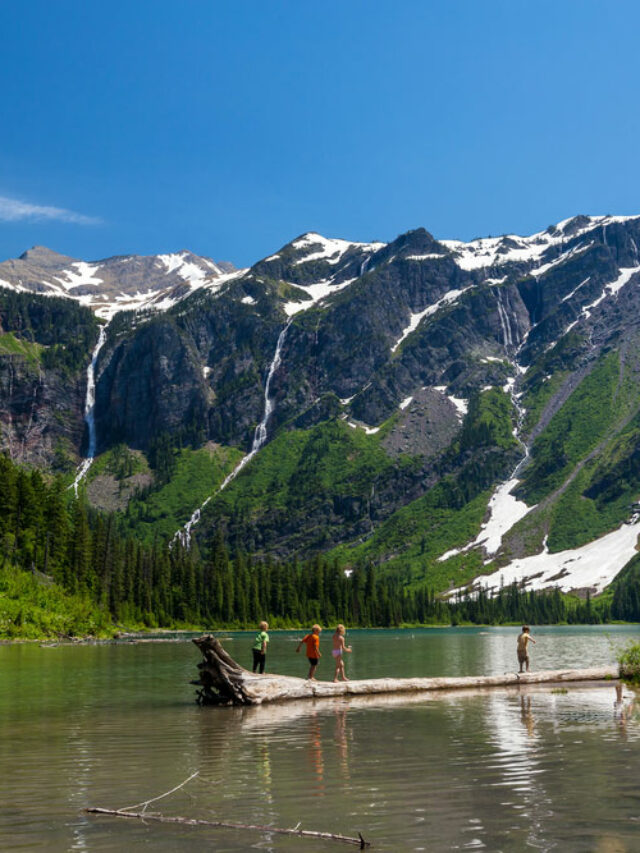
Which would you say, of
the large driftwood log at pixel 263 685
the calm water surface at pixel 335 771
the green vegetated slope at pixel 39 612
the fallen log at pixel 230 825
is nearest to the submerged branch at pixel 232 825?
the fallen log at pixel 230 825

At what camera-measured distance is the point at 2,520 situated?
408ft

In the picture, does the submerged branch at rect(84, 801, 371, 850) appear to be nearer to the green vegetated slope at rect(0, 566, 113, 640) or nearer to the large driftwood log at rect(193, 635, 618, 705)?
the large driftwood log at rect(193, 635, 618, 705)

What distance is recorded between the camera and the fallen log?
13.3 metres

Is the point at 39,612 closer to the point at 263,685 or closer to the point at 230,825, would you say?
the point at 263,685

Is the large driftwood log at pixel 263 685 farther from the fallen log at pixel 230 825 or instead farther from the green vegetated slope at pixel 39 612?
the green vegetated slope at pixel 39 612

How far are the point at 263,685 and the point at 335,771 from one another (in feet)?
56.4

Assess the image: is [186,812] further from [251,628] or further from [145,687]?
[251,628]

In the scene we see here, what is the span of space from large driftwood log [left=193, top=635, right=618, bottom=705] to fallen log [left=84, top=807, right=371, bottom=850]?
58.0 ft

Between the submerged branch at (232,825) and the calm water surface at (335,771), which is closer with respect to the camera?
the submerged branch at (232,825)

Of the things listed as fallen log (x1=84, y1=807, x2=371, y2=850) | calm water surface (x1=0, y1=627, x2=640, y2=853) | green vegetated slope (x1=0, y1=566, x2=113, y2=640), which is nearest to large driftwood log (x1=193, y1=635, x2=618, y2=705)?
Result: calm water surface (x1=0, y1=627, x2=640, y2=853)

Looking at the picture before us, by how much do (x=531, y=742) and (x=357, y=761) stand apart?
5.89m

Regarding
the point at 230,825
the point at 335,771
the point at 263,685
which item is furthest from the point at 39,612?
the point at 230,825

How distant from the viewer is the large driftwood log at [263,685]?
3506cm

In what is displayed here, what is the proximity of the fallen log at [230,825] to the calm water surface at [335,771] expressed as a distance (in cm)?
22
